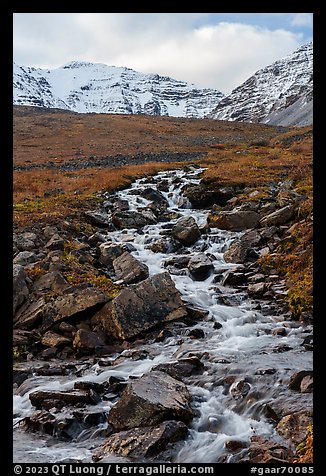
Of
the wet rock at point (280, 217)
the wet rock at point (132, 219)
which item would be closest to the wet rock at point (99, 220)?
the wet rock at point (132, 219)

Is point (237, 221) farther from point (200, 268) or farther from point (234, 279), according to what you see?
point (234, 279)

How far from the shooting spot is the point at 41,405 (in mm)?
8930

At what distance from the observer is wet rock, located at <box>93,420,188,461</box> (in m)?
6.91

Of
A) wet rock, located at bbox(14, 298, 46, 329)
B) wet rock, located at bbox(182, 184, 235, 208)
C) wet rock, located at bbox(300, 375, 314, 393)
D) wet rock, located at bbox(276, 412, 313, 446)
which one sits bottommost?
wet rock, located at bbox(276, 412, 313, 446)

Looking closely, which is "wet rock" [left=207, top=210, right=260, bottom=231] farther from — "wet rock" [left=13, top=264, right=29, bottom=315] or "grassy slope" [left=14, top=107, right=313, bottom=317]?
"wet rock" [left=13, top=264, right=29, bottom=315]

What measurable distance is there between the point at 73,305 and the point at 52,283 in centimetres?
174

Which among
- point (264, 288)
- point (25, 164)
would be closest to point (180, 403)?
point (264, 288)

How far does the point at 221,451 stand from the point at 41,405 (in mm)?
3859

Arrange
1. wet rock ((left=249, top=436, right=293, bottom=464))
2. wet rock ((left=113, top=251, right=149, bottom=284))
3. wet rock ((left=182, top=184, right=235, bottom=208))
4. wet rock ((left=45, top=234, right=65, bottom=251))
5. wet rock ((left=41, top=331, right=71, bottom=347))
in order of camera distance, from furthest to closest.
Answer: wet rock ((left=182, top=184, right=235, bottom=208)) → wet rock ((left=45, top=234, right=65, bottom=251)) → wet rock ((left=113, top=251, right=149, bottom=284)) → wet rock ((left=41, top=331, right=71, bottom=347)) → wet rock ((left=249, top=436, right=293, bottom=464))

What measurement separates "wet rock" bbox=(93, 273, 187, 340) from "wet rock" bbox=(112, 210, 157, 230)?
9.46 m

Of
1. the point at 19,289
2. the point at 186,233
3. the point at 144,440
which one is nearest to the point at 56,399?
the point at 144,440

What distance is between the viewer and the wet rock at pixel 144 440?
22.7 ft

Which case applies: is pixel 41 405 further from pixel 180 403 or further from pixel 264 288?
pixel 264 288

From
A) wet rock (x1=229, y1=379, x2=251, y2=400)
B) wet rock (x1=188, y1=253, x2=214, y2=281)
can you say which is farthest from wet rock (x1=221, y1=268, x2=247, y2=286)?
wet rock (x1=229, y1=379, x2=251, y2=400)
